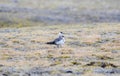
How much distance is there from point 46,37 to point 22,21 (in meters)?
18.4

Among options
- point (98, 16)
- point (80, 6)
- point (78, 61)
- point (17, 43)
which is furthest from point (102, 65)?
point (80, 6)

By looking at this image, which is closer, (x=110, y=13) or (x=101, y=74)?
(x=101, y=74)

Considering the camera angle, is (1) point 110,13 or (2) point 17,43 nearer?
(2) point 17,43

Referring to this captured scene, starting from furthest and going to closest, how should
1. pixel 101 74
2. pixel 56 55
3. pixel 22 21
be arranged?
pixel 22 21
pixel 56 55
pixel 101 74

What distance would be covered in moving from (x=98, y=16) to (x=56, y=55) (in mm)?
34488

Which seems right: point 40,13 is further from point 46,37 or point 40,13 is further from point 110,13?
point 46,37

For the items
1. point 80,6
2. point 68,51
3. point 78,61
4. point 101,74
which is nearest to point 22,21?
point 80,6

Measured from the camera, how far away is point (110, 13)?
2616 inches

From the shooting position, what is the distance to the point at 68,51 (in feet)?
103

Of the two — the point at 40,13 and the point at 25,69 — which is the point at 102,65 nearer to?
the point at 25,69

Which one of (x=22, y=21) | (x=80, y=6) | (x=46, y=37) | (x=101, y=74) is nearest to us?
(x=101, y=74)

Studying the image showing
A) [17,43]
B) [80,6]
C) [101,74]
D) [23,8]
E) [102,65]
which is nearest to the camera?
[101,74]

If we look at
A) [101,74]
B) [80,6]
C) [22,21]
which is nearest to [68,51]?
[101,74]

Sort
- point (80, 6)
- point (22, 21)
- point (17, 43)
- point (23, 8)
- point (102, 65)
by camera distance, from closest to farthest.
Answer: point (102, 65)
point (17, 43)
point (22, 21)
point (23, 8)
point (80, 6)
